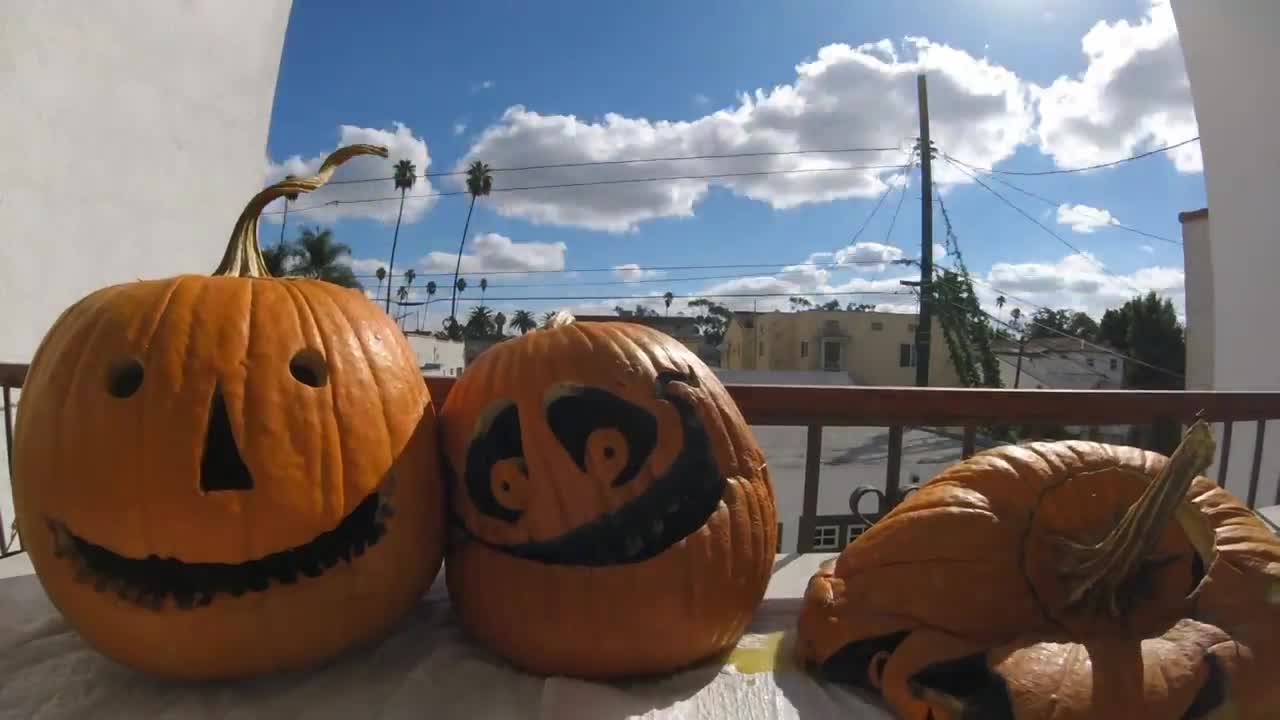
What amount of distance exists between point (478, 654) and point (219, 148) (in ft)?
12.7

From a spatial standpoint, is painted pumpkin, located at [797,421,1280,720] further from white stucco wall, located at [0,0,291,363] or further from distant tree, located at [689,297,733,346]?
distant tree, located at [689,297,733,346]

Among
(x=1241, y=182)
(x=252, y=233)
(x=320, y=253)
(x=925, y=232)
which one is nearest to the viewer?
(x=252, y=233)

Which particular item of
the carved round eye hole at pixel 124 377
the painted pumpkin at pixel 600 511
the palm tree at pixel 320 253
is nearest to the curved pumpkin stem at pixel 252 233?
the carved round eye hole at pixel 124 377

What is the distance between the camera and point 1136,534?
1.04 metres

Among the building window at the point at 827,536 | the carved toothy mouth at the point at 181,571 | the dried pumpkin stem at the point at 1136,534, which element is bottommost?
the building window at the point at 827,536

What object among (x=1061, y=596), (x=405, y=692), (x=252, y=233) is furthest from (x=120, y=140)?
(x=1061, y=596)

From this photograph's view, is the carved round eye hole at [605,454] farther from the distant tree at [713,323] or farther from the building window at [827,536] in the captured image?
the distant tree at [713,323]

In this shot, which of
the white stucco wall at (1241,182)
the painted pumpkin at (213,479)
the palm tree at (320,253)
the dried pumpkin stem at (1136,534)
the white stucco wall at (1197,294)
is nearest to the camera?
the dried pumpkin stem at (1136,534)

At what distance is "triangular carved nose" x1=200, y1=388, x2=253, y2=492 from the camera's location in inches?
42.9

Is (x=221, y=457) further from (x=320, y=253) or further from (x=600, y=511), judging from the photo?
(x=320, y=253)

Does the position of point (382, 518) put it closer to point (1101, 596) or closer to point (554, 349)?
point (554, 349)

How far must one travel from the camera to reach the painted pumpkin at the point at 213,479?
3.51ft

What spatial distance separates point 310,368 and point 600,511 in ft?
1.74

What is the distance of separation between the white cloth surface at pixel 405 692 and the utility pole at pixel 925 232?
14553 mm
